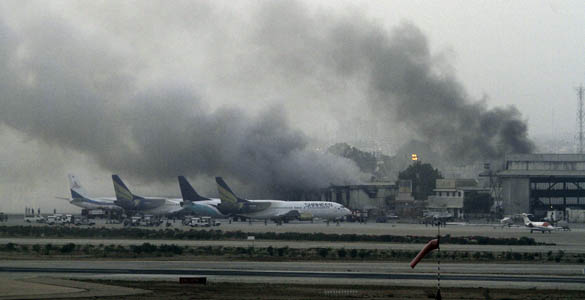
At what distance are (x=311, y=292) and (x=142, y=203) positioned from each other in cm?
12263

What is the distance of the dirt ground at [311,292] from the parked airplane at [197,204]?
103 metres

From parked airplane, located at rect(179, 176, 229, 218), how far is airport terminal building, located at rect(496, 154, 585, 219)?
53.1 meters

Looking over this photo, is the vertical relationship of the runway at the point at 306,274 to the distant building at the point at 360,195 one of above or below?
below

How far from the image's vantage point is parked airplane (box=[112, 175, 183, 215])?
525 ft

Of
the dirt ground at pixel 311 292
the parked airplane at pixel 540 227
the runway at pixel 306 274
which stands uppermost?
the parked airplane at pixel 540 227

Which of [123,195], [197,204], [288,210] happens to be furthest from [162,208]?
[288,210]

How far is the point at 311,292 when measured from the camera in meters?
43.2

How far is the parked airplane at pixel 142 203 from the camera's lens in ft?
525

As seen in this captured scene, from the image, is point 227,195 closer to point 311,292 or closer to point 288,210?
point 288,210

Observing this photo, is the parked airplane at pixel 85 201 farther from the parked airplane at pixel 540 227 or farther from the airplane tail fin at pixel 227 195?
the parked airplane at pixel 540 227

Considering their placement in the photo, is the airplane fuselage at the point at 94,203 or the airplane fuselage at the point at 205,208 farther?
the airplane fuselage at the point at 94,203

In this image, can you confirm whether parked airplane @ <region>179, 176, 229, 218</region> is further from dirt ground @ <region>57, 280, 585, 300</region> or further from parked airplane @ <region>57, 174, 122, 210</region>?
dirt ground @ <region>57, 280, 585, 300</region>

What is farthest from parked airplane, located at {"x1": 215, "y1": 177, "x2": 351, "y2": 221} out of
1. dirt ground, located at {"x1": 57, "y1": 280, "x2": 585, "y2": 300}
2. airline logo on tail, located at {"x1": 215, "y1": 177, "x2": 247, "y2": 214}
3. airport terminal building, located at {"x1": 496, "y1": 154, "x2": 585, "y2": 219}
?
dirt ground, located at {"x1": 57, "y1": 280, "x2": 585, "y2": 300}

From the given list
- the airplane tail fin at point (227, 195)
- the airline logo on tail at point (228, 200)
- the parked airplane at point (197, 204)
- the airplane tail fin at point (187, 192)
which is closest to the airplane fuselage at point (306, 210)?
the airline logo on tail at point (228, 200)
